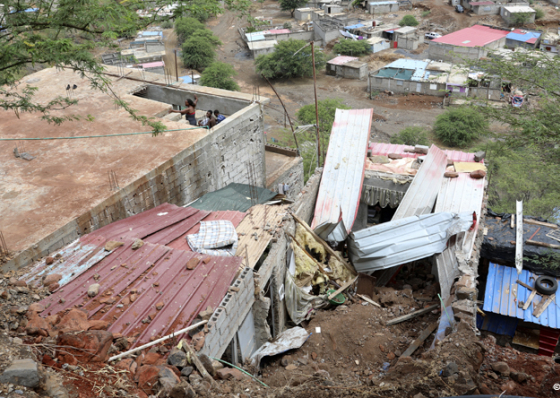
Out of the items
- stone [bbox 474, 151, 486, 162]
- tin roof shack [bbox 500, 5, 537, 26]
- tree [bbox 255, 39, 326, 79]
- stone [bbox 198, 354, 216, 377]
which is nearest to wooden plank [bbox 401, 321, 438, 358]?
stone [bbox 198, 354, 216, 377]

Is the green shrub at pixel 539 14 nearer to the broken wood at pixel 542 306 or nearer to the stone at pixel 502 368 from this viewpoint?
the broken wood at pixel 542 306

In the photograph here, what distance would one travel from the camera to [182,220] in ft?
33.5

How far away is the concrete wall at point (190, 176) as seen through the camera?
9.76 m

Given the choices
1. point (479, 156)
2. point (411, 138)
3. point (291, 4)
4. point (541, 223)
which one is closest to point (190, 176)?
point (479, 156)

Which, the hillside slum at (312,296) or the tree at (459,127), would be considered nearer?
the hillside slum at (312,296)

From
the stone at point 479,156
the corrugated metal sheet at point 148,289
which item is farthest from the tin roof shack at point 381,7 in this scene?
the corrugated metal sheet at point 148,289

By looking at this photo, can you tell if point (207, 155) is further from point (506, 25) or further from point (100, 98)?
point (506, 25)

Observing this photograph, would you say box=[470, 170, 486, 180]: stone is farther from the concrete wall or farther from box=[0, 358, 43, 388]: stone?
box=[0, 358, 43, 388]: stone

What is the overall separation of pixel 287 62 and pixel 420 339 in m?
39.6

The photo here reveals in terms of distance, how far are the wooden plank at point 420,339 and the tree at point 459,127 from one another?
1096 inches

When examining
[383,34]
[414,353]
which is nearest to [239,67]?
[383,34]

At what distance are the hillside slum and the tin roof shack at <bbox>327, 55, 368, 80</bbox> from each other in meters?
32.8

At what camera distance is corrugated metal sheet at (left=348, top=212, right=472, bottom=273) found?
10.8 metres

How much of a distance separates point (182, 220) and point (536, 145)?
30.1ft
